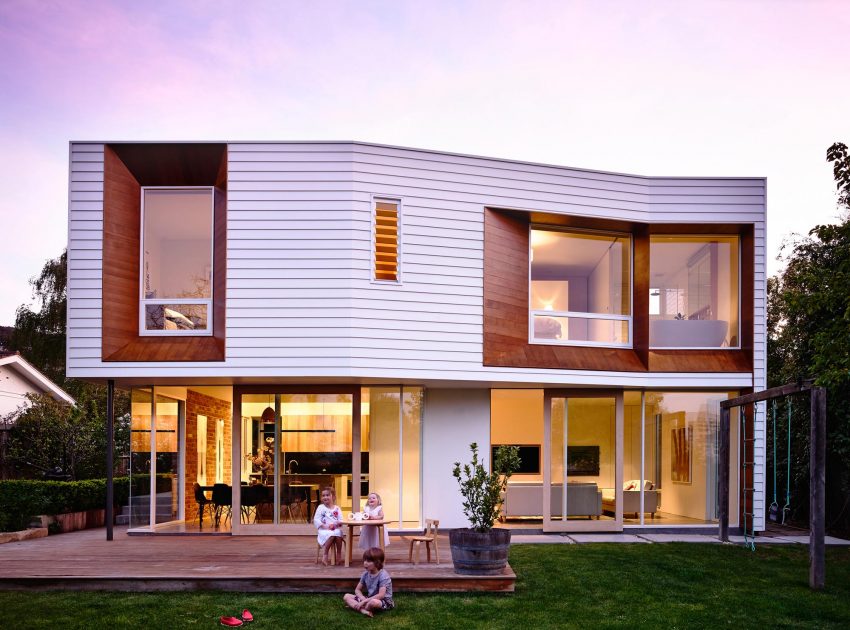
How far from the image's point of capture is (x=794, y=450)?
55.0ft

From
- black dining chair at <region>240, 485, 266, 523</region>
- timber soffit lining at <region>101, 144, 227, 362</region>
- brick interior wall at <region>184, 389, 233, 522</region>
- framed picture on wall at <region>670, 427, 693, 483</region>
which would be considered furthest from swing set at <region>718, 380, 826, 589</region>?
brick interior wall at <region>184, 389, 233, 522</region>

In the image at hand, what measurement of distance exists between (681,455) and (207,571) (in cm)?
884

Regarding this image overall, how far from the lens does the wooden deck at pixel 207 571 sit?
8906 millimetres

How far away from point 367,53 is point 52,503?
13.1 m

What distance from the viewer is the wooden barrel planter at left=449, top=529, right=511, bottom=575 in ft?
29.6

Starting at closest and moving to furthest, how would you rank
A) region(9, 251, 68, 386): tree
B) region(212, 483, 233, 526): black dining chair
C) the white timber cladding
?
the white timber cladding, region(212, 483, 233, 526): black dining chair, region(9, 251, 68, 386): tree

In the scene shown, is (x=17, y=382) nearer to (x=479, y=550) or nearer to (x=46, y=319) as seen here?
(x=46, y=319)

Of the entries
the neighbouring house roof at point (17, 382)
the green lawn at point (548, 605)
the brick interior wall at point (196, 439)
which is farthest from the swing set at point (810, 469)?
the neighbouring house roof at point (17, 382)

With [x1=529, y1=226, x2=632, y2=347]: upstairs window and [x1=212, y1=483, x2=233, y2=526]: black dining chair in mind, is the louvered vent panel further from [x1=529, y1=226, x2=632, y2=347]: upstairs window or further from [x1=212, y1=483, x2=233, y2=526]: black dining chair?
[x1=212, y1=483, x2=233, y2=526]: black dining chair

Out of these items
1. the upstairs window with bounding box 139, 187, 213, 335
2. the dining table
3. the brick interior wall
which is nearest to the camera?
the dining table

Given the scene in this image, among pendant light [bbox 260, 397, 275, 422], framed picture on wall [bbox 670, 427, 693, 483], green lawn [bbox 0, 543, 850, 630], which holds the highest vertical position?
pendant light [bbox 260, 397, 275, 422]

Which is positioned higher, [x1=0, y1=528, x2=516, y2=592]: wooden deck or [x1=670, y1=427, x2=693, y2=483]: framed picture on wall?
[x1=670, y1=427, x2=693, y2=483]: framed picture on wall

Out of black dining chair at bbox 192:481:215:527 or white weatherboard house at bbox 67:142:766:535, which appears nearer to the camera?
white weatherboard house at bbox 67:142:766:535

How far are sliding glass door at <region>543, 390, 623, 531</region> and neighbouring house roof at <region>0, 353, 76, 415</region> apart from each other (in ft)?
56.4
